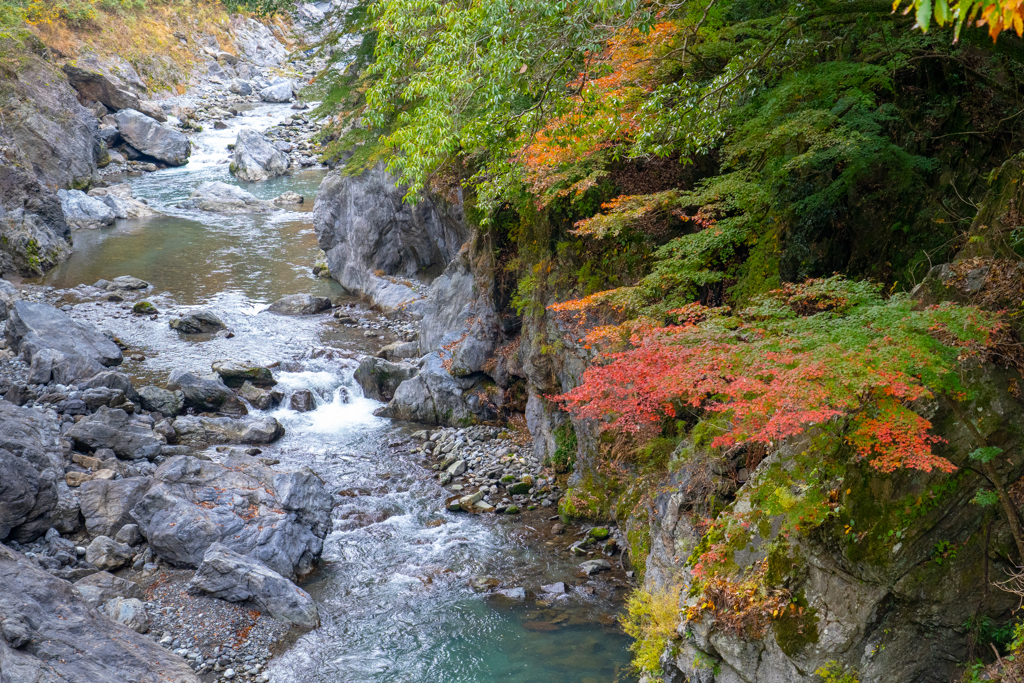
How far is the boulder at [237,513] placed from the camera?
10266mm

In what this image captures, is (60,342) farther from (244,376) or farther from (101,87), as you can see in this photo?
(101,87)

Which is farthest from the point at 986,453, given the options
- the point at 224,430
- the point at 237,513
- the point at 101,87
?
the point at 101,87

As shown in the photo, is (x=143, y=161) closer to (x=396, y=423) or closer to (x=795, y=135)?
(x=396, y=423)

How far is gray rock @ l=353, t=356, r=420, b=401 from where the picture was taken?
16578mm

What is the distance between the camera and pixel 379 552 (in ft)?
36.1

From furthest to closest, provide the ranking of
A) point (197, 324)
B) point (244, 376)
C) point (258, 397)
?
point (197, 324) < point (244, 376) < point (258, 397)

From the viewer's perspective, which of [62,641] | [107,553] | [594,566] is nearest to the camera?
[62,641]

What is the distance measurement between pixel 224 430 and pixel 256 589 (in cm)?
591

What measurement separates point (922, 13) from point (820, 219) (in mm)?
6661

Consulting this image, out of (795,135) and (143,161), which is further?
(143,161)

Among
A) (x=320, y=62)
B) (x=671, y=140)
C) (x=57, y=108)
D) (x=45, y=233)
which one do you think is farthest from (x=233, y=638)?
(x=320, y=62)

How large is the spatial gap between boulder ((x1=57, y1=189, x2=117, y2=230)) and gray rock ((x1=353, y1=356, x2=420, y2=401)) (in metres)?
20.2

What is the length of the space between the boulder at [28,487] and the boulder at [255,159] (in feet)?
90.8

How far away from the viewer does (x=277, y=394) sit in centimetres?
1612
